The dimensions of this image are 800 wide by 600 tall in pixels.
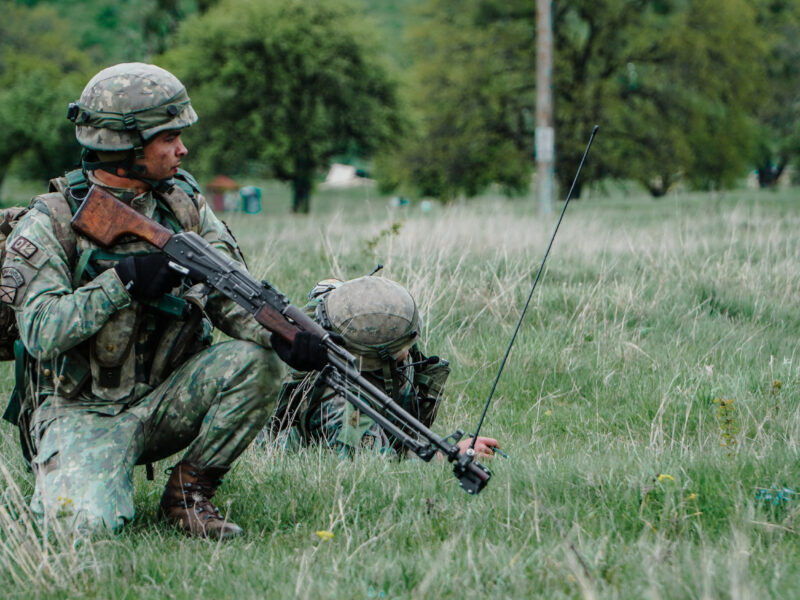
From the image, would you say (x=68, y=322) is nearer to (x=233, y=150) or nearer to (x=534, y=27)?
(x=534, y=27)

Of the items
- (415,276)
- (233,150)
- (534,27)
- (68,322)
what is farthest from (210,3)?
(68,322)

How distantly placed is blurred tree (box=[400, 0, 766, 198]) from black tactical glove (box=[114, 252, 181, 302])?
3154 cm

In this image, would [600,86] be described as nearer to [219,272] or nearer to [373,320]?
[373,320]

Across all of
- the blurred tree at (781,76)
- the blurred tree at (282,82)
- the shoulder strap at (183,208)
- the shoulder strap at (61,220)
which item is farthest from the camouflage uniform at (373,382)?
the blurred tree at (781,76)

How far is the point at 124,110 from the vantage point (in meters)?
3.55

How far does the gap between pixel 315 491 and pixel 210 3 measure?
50686 mm

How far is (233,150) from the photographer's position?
38.6m

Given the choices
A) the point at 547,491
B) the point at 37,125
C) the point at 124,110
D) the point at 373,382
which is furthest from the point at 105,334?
the point at 37,125

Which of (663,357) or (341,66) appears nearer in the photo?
(663,357)

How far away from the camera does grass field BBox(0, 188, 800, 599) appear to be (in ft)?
8.96

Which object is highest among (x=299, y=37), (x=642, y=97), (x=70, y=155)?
(x=299, y=37)

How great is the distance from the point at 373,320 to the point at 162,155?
1288 mm

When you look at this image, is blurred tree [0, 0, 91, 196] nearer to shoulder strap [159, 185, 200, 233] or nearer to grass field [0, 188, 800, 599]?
grass field [0, 188, 800, 599]

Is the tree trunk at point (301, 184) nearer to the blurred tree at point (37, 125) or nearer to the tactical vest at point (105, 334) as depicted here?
the blurred tree at point (37, 125)
